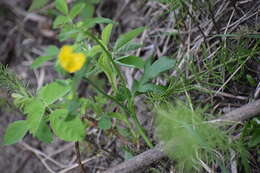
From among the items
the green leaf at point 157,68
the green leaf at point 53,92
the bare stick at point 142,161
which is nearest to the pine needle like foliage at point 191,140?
the bare stick at point 142,161

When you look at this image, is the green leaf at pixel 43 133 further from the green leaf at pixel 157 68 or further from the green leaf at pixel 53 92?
the green leaf at pixel 157 68

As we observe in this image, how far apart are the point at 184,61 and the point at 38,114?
83cm

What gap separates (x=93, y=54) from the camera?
126 cm

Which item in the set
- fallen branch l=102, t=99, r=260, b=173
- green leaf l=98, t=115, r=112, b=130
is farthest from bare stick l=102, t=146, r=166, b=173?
green leaf l=98, t=115, r=112, b=130

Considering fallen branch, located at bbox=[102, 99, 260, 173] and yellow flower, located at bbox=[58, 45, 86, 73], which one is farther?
fallen branch, located at bbox=[102, 99, 260, 173]

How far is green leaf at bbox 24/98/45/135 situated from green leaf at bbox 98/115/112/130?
0.84 feet

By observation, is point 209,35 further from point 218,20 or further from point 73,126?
point 73,126

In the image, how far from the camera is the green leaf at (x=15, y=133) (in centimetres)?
136

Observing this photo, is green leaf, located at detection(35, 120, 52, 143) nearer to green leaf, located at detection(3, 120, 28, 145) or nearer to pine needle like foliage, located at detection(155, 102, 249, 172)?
green leaf, located at detection(3, 120, 28, 145)

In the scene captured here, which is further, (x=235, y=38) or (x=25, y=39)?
(x=25, y=39)

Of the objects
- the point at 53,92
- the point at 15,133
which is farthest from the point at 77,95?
the point at 15,133

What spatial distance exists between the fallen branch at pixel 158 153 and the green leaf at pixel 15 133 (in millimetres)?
435

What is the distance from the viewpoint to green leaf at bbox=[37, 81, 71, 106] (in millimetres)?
1250

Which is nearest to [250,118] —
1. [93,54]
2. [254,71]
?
[254,71]
